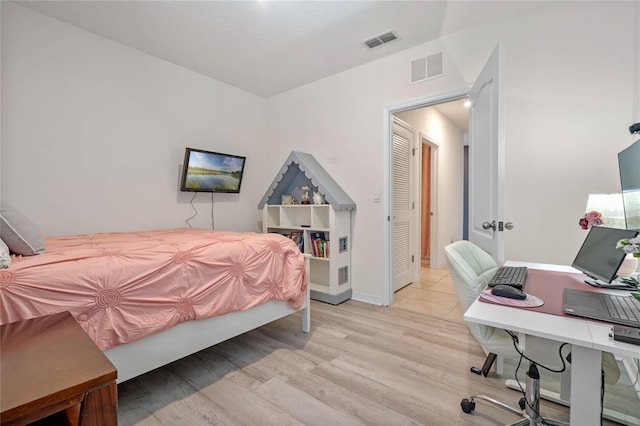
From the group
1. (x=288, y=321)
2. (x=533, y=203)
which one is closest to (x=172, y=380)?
(x=288, y=321)

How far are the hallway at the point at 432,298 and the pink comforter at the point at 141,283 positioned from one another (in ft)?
5.37

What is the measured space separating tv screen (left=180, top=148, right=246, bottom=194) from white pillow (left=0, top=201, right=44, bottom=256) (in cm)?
176

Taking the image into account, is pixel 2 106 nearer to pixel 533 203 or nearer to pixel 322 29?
pixel 322 29

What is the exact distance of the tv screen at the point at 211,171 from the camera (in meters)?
3.27

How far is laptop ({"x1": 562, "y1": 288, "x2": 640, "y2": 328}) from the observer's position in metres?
1.00

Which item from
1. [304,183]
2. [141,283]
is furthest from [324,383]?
[304,183]

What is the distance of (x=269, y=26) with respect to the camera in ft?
8.56

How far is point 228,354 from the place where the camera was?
2199mm

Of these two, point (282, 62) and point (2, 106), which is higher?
point (282, 62)

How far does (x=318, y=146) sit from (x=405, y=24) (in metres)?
1.60

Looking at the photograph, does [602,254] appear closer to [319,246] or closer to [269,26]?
[319,246]

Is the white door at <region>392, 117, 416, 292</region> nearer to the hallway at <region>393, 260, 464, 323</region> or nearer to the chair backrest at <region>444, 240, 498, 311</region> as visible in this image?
the hallway at <region>393, 260, 464, 323</region>

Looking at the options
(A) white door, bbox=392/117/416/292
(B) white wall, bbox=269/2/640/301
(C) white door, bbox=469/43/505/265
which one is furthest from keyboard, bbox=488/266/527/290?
(A) white door, bbox=392/117/416/292

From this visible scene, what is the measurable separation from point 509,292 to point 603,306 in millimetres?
304
